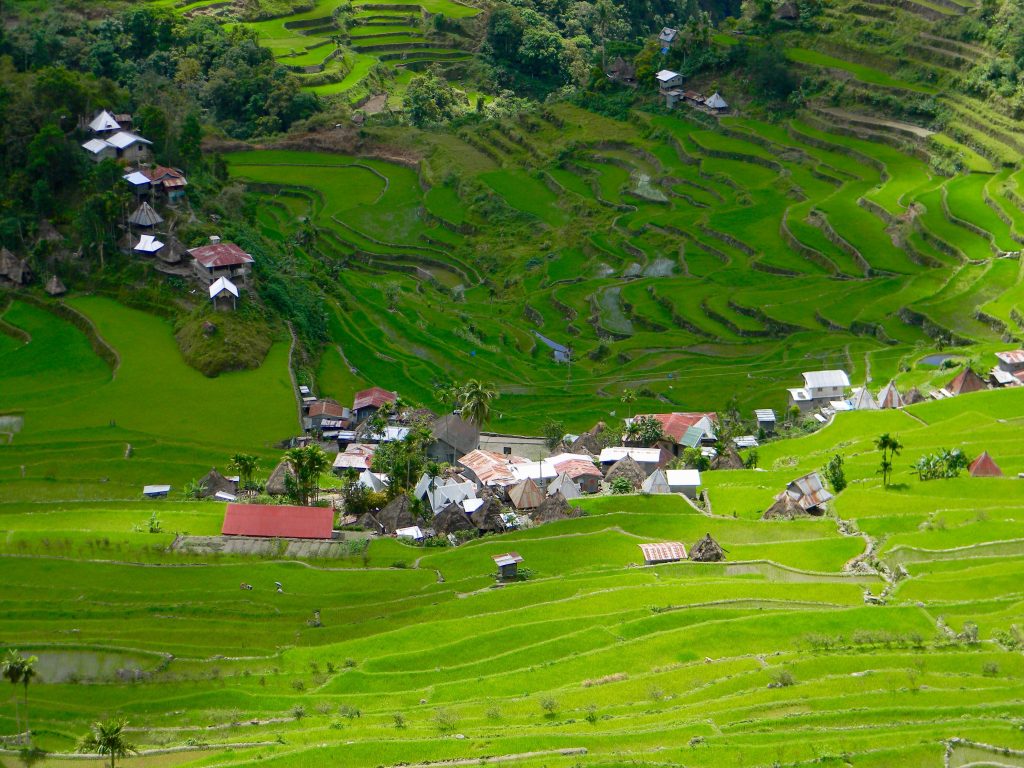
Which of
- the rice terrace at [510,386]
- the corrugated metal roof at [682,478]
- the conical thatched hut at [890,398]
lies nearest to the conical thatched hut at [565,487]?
the rice terrace at [510,386]

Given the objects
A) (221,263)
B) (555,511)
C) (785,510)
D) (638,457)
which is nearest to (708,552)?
(785,510)

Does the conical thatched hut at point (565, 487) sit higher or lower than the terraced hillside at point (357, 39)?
higher

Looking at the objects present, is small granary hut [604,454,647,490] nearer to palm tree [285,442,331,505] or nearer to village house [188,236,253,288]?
palm tree [285,442,331,505]

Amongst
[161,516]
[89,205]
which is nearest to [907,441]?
[161,516]

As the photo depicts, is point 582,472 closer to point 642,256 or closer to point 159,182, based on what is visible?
point 159,182

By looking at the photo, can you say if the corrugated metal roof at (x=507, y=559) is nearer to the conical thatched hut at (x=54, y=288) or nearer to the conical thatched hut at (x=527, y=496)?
the conical thatched hut at (x=527, y=496)

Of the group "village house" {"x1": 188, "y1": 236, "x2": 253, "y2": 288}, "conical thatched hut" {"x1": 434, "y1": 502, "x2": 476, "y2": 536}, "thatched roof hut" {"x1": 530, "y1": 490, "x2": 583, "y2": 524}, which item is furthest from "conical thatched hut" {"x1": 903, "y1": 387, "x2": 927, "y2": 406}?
"village house" {"x1": 188, "y1": 236, "x2": 253, "y2": 288}
